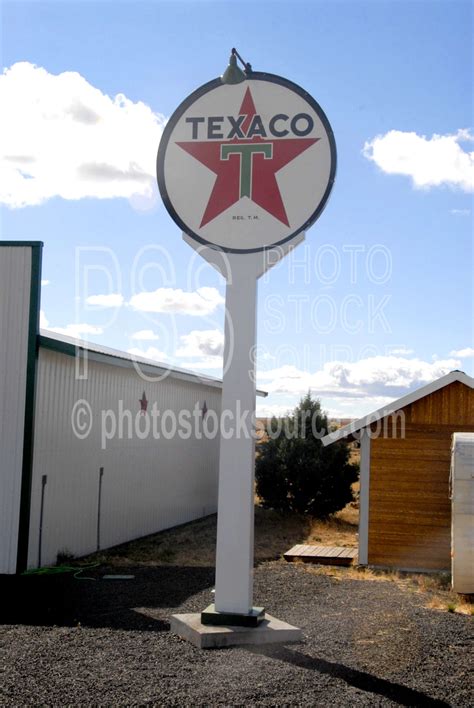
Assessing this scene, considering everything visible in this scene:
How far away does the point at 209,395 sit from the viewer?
71.0ft

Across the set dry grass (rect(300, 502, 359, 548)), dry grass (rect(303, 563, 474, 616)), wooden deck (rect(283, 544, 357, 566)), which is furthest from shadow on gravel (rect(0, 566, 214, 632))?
dry grass (rect(300, 502, 359, 548))

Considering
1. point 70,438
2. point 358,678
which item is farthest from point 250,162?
point 70,438

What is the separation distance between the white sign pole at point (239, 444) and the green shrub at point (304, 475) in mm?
15431

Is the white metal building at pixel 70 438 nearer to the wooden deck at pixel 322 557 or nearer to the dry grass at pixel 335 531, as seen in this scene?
the wooden deck at pixel 322 557

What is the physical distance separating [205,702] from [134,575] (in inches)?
256

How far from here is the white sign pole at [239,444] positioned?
23.4 feet

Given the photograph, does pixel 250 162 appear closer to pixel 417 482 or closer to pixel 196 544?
pixel 417 482

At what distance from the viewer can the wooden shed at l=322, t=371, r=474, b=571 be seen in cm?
1485

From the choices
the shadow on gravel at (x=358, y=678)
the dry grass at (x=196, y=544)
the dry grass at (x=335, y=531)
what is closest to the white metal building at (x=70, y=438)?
the dry grass at (x=196, y=544)

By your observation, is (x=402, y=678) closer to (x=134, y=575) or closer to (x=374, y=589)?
(x=374, y=589)

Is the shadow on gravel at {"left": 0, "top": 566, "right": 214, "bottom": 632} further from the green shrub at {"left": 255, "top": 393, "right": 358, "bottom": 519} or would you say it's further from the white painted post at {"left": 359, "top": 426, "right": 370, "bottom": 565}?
the green shrub at {"left": 255, "top": 393, "right": 358, "bottom": 519}

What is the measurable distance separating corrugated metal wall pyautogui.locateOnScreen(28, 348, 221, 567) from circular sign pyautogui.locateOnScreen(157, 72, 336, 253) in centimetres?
544

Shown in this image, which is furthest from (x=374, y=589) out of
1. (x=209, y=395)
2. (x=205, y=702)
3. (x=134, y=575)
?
(x=209, y=395)

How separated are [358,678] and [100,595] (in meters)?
4.69
